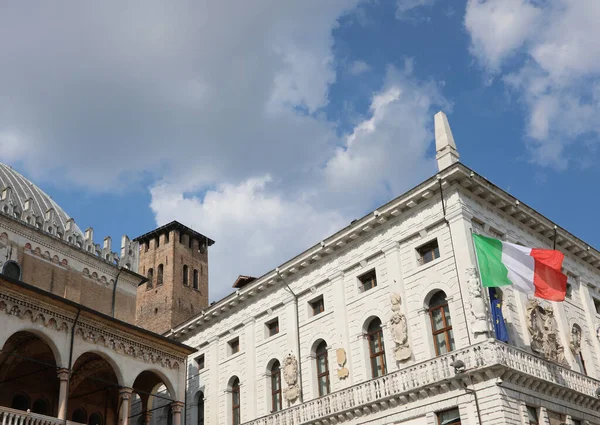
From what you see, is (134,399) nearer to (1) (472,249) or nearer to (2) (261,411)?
(2) (261,411)

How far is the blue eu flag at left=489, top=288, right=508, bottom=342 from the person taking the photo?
19.6m

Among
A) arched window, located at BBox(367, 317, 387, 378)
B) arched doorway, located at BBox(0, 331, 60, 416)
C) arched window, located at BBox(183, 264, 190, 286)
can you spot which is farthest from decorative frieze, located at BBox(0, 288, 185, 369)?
arched window, located at BBox(183, 264, 190, 286)

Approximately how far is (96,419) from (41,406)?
2521 mm

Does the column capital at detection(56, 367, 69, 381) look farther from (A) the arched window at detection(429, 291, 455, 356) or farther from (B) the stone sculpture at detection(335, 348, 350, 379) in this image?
(A) the arched window at detection(429, 291, 455, 356)

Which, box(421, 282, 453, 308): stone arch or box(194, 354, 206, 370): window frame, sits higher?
box(194, 354, 206, 370): window frame

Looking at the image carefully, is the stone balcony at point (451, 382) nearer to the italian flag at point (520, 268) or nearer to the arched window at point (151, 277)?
the italian flag at point (520, 268)

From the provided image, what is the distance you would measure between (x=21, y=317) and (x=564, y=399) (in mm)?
17171

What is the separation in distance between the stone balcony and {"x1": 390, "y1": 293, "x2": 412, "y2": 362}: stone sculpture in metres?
0.65

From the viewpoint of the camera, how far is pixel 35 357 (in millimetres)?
22781

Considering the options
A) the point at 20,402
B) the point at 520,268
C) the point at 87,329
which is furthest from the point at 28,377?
the point at 520,268

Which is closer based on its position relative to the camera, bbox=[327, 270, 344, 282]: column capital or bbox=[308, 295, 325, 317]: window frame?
bbox=[327, 270, 344, 282]: column capital

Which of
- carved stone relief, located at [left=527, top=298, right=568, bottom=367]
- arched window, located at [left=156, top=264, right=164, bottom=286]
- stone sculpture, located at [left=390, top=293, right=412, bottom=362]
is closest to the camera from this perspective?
carved stone relief, located at [left=527, top=298, right=568, bottom=367]

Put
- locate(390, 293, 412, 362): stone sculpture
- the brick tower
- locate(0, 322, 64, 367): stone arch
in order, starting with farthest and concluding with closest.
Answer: the brick tower
locate(390, 293, 412, 362): stone sculpture
locate(0, 322, 64, 367): stone arch

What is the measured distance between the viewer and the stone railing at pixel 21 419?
17453mm
